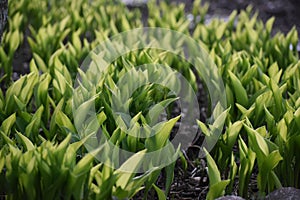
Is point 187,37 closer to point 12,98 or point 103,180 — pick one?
point 12,98

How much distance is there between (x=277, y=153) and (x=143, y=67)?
3.38ft

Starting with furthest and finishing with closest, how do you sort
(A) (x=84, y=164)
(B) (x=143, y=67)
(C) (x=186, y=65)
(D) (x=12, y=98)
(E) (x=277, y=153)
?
(C) (x=186, y=65) < (B) (x=143, y=67) < (D) (x=12, y=98) < (E) (x=277, y=153) < (A) (x=84, y=164)

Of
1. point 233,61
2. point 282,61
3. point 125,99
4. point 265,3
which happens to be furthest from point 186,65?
point 265,3

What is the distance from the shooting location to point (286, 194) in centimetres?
217

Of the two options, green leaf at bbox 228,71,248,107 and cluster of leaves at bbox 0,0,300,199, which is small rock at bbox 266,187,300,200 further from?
green leaf at bbox 228,71,248,107

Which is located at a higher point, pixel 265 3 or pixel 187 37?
pixel 265 3

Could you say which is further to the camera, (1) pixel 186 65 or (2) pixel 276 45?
(2) pixel 276 45

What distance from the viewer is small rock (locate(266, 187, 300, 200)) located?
2.15 meters

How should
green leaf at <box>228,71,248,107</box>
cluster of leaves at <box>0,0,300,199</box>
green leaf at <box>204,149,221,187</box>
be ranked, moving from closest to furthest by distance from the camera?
1. cluster of leaves at <box>0,0,300,199</box>
2. green leaf at <box>204,149,221,187</box>
3. green leaf at <box>228,71,248,107</box>

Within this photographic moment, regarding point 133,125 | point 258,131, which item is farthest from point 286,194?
point 133,125

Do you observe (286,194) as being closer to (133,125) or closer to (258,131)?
(258,131)

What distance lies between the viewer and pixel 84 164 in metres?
1.87

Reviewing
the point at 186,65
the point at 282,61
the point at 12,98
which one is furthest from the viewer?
the point at 282,61

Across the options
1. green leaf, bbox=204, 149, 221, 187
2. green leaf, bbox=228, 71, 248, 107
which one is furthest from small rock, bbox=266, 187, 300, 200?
green leaf, bbox=228, 71, 248, 107
